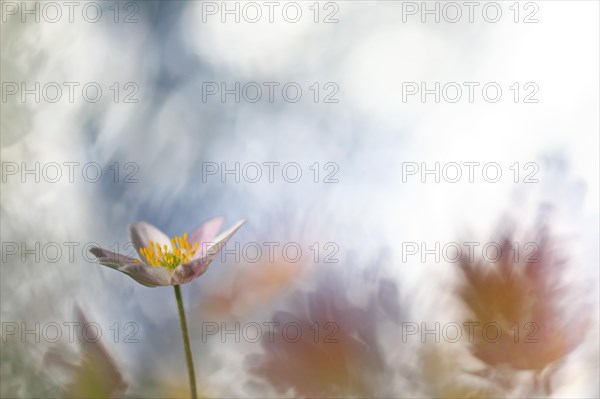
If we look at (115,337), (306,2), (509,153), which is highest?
(306,2)

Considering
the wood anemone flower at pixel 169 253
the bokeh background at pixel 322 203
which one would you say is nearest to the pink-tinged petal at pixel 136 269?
the wood anemone flower at pixel 169 253

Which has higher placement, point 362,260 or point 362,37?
point 362,37

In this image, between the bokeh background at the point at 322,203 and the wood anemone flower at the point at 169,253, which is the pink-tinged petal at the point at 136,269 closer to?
the wood anemone flower at the point at 169,253

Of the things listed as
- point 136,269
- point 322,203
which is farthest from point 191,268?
point 322,203

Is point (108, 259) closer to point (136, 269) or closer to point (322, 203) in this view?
point (136, 269)

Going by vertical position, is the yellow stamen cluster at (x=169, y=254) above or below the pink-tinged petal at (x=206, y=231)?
below

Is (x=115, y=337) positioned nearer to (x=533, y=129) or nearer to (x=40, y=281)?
(x=40, y=281)

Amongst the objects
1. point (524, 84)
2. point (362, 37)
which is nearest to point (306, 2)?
point (362, 37)
